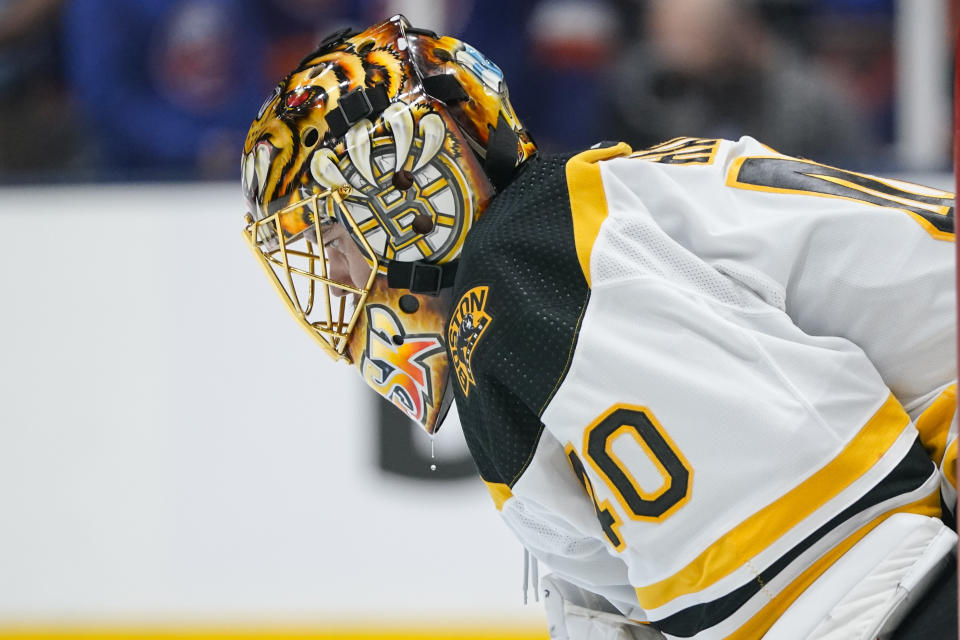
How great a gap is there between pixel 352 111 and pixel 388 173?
92 millimetres

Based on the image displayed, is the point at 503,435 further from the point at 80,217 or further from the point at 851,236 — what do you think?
the point at 80,217

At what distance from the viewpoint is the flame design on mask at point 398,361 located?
165cm

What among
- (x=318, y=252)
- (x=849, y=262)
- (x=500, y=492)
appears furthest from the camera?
(x=318, y=252)

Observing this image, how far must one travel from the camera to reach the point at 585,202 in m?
1.41

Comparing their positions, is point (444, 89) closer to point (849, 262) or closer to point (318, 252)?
point (318, 252)

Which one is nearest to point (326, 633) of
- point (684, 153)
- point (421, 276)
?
point (421, 276)

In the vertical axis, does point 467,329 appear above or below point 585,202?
below

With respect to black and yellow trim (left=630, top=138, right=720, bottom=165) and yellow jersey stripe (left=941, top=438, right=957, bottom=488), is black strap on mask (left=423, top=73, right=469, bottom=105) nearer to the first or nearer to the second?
black and yellow trim (left=630, top=138, right=720, bottom=165)

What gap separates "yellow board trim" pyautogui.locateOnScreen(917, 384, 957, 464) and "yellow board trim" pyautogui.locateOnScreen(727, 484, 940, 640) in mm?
85

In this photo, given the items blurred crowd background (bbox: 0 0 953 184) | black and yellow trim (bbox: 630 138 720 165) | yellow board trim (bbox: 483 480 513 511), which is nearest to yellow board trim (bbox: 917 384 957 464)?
black and yellow trim (bbox: 630 138 720 165)

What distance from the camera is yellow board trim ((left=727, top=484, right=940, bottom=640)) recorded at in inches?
52.3

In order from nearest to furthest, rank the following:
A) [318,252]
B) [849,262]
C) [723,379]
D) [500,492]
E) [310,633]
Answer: [723,379] < [849,262] < [500,492] < [318,252] < [310,633]

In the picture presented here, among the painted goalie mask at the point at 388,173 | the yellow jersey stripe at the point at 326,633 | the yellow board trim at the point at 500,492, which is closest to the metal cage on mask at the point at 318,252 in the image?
the painted goalie mask at the point at 388,173

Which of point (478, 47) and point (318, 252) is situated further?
point (478, 47)
